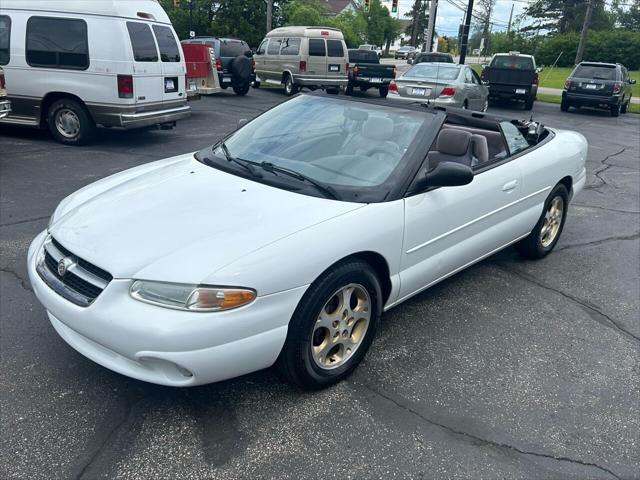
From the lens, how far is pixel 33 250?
10.2ft

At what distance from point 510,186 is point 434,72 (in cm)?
1062

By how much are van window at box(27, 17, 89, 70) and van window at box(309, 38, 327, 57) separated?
1046cm

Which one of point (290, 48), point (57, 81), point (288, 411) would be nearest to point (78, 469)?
point (288, 411)

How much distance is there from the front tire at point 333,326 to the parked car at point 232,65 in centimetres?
1461

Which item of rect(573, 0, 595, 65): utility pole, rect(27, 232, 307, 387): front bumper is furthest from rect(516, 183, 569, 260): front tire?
rect(573, 0, 595, 65): utility pole

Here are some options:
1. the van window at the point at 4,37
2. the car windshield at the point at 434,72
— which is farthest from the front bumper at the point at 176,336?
the car windshield at the point at 434,72

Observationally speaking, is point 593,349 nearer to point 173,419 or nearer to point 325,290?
point 325,290

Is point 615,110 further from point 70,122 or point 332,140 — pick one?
point 332,140

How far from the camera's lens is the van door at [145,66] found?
848cm

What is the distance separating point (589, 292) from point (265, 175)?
2.91 meters

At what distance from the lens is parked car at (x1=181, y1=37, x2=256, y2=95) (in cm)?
1681

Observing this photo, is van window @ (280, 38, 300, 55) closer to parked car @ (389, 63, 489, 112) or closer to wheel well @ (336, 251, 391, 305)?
parked car @ (389, 63, 489, 112)

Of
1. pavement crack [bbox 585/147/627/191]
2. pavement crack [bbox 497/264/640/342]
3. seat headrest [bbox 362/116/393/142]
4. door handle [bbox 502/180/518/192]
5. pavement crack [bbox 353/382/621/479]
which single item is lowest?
pavement crack [bbox 353/382/621/479]

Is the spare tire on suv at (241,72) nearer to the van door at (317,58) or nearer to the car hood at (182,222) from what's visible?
the van door at (317,58)
